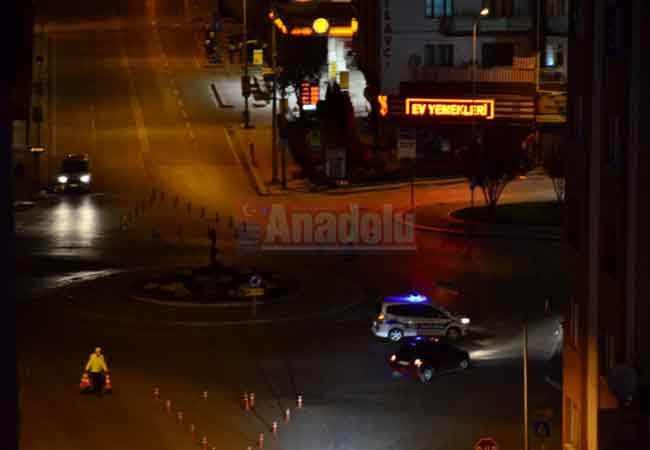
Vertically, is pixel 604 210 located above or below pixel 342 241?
above

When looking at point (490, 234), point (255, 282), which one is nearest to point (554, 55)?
point (490, 234)

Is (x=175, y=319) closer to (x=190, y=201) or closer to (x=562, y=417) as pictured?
(x=562, y=417)

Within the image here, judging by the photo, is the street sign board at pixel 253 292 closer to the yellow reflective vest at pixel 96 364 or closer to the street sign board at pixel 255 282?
the street sign board at pixel 255 282

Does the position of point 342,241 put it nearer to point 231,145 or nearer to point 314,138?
point 314,138

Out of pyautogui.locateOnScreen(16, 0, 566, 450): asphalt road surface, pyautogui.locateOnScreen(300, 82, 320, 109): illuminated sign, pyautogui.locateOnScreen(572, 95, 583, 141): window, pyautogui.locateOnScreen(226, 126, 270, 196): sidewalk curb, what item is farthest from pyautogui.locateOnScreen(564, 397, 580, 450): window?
pyautogui.locateOnScreen(300, 82, 320, 109): illuminated sign

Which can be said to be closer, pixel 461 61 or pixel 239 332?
pixel 239 332

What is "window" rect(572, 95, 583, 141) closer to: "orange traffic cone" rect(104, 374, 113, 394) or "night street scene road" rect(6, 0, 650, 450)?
"night street scene road" rect(6, 0, 650, 450)

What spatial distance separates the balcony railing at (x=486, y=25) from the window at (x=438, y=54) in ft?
4.08

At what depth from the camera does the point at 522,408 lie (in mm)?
35469

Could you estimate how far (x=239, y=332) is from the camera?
43.7m

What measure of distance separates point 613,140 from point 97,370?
15.1 m

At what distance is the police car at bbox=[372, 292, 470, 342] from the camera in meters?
42.7

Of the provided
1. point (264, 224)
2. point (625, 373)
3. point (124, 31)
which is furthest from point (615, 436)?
point (124, 31)

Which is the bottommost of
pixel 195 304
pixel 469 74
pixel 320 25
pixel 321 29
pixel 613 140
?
pixel 195 304
